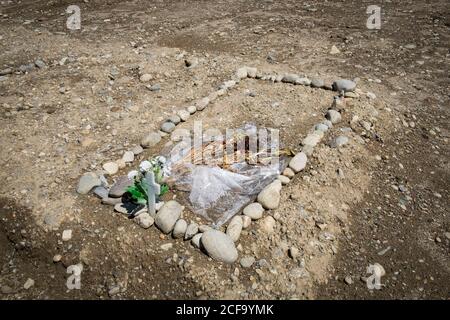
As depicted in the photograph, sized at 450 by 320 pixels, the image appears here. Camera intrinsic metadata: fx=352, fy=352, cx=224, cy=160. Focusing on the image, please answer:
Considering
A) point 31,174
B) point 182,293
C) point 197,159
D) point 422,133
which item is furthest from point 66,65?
point 422,133

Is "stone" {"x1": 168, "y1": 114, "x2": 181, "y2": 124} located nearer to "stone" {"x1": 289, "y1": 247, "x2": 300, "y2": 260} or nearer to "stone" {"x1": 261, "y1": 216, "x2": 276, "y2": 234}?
"stone" {"x1": 261, "y1": 216, "x2": 276, "y2": 234}

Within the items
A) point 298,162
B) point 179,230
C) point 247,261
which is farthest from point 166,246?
point 298,162

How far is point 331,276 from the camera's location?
10.9 feet

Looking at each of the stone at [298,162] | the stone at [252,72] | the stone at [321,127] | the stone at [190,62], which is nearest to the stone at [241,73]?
the stone at [252,72]

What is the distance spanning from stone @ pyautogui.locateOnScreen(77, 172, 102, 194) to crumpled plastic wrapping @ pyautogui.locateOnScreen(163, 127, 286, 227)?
34.0 inches

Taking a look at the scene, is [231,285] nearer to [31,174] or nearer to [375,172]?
[375,172]

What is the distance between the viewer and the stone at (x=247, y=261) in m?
3.38

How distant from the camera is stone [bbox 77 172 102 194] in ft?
13.4

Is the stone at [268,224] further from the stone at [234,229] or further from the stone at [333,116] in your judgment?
the stone at [333,116]

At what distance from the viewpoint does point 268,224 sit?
3686 mm

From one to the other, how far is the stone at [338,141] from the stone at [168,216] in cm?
217

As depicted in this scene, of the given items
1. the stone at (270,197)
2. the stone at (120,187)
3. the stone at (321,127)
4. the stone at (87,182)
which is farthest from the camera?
the stone at (321,127)

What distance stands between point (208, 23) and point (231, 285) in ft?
21.3

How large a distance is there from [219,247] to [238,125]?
2.13 metres
